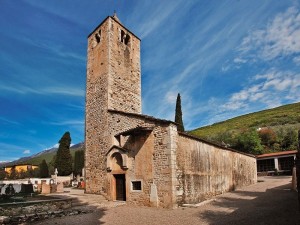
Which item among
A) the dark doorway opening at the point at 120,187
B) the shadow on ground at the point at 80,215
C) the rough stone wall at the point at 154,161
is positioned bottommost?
the shadow on ground at the point at 80,215

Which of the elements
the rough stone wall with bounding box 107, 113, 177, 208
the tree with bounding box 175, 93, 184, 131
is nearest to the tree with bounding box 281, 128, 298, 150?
the tree with bounding box 175, 93, 184, 131

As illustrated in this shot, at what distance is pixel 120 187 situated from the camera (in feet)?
49.1

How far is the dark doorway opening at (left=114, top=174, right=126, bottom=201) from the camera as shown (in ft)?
48.6

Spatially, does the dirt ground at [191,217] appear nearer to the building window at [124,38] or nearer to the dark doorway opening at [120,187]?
the dark doorway opening at [120,187]

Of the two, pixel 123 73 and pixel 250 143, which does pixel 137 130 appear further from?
pixel 250 143

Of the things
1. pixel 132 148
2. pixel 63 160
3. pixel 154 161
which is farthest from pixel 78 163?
pixel 154 161

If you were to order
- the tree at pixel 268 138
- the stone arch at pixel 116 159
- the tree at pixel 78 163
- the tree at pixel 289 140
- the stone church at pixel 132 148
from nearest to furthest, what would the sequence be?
the stone church at pixel 132 148
the stone arch at pixel 116 159
the tree at pixel 289 140
the tree at pixel 268 138
the tree at pixel 78 163

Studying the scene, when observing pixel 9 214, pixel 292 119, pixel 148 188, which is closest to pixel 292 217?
pixel 148 188

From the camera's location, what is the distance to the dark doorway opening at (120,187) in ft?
48.6

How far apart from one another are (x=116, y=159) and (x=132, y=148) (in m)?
1.63

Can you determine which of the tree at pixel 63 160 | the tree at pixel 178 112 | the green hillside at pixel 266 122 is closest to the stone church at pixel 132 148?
the tree at pixel 178 112

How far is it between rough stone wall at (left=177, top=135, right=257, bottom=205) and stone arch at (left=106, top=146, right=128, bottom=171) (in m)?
3.41

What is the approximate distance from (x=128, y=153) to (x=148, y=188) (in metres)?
2.50

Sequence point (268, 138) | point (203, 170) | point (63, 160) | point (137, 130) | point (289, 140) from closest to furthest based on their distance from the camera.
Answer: point (137, 130), point (203, 170), point (289, 140), point (63, 160), point (268, 138)
